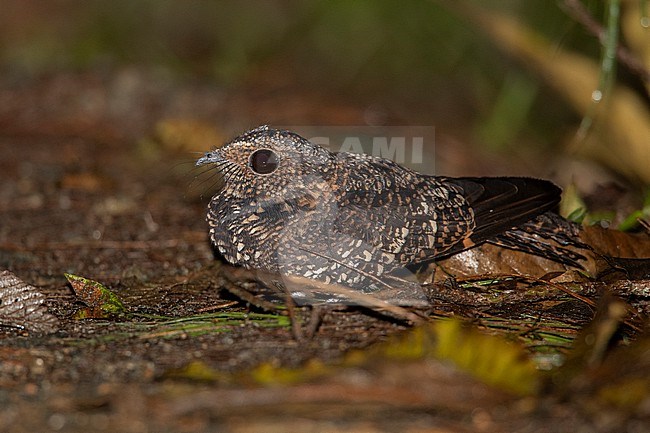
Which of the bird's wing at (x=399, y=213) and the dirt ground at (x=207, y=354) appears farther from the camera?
the bird's wing at (x=399, y=213)

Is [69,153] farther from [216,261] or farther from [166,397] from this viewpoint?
[166,397]

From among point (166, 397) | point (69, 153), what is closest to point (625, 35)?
point (166, 397)

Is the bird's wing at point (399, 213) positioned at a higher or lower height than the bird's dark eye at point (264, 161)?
lower

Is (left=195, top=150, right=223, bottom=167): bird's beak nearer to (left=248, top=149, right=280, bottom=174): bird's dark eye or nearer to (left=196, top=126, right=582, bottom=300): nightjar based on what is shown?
(left=196, top=126, right=582, bottom=300): nightjar

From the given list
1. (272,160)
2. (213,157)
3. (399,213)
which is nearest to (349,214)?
(399,213)

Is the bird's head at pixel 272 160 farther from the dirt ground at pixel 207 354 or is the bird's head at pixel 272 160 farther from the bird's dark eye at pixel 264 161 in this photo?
the dirt ground at pixel 207 354

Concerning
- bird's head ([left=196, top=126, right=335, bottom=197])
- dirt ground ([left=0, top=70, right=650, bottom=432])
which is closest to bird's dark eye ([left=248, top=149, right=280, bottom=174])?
bird's head ([left=196, top=126, right=335, bottom=197])

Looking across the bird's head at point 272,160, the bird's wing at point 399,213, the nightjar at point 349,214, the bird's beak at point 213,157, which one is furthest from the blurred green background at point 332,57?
the bird's beak at point 213,157
